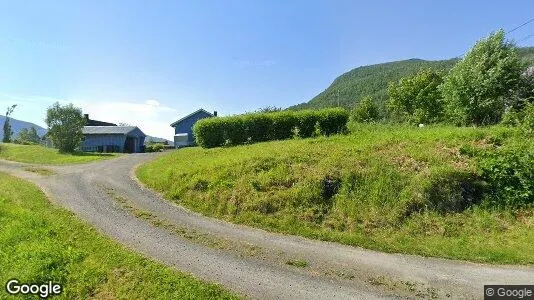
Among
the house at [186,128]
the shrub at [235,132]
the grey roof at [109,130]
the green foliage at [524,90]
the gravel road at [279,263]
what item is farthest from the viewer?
the grey roof at [109,130]

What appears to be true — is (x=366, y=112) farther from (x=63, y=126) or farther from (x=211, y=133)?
(x=63, y=126)

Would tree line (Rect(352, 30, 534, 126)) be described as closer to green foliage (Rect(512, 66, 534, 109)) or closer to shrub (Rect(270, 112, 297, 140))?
green foliage (Rect(512, 66, 534, 109))

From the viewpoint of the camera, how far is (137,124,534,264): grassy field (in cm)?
1263

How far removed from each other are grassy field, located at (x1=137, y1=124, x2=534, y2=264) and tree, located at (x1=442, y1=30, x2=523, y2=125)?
31.7 feet

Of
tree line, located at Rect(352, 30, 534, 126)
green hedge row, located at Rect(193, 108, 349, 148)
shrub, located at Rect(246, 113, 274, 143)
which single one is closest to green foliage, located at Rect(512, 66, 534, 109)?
tree line, located at Rect(352, 30, 534, 126)

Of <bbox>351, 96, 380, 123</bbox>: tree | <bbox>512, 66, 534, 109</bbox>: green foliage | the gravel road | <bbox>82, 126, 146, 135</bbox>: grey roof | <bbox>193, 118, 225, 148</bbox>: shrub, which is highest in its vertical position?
<bbox>351, 96, 380, 123</bbox>: tree

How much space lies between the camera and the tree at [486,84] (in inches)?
1109

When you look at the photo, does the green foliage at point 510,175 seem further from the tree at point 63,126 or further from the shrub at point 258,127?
the tree at point 63,126

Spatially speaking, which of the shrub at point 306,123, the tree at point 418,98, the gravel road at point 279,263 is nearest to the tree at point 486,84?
the shrub at point 306,123

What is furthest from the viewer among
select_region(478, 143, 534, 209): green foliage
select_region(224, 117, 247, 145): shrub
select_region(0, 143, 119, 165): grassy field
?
select_region(0, 143, 119, 165): grassy field

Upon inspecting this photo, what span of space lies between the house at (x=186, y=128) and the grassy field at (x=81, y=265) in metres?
42.8

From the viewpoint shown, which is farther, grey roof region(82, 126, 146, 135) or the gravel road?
grey roof region(82, 126, 146, 135)

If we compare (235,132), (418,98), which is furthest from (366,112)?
(235,132)

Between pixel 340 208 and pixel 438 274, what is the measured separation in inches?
207
